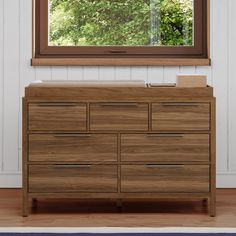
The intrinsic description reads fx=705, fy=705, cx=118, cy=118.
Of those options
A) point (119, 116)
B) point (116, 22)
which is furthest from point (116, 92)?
point (116, 22)

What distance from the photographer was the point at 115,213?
13.1 feet

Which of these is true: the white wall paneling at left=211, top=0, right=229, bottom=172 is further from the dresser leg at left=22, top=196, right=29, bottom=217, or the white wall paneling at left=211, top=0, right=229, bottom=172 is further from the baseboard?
the dresser leg at left=22, top=196, right=29, bottom=217

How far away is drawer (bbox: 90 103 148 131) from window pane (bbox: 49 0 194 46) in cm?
97

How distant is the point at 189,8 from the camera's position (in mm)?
4750

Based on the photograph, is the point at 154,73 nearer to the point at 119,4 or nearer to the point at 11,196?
the point at 119,4

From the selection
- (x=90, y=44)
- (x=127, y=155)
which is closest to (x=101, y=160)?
(x=127, y=155)

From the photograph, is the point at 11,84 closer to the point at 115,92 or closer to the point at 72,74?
the point at 72,74

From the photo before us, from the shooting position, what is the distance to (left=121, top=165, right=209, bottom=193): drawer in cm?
390

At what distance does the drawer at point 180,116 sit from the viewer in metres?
3.89

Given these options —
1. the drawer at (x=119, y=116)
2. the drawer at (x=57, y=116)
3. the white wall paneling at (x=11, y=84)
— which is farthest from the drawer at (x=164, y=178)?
the white wall paneling at (x=11, y=84)

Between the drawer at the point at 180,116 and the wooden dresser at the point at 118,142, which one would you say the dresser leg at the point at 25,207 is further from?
the drawer at the point at 180,116

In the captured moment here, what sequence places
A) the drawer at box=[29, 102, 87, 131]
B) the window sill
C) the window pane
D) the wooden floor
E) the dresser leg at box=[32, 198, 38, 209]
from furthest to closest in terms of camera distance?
the window pane
the window sill
the dresser leg at box=[32, 198, 38, 209]
the drawer at box=[29, 102, 87, 131]
the wooden floor

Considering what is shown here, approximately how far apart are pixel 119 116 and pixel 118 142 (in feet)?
0.47

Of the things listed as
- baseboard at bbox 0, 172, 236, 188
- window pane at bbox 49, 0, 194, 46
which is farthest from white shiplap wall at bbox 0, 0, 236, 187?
window pane at bbox 49, 0, 194, 46
